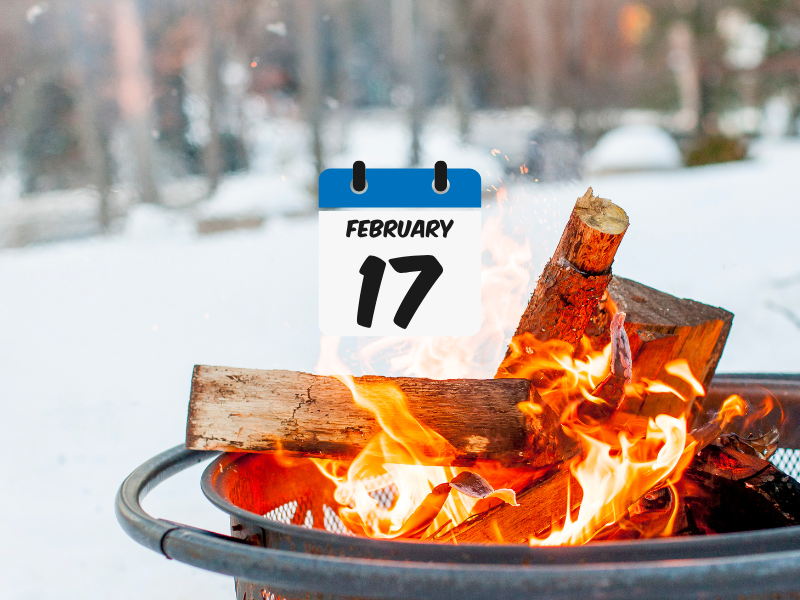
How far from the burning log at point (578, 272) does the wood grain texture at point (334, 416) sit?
153 mm

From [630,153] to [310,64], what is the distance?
3.56 meters

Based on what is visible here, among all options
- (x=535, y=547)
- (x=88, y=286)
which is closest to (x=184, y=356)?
(x=88, y=286)

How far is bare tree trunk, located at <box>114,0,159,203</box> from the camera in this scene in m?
4.68

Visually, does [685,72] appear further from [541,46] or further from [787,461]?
[787,461]

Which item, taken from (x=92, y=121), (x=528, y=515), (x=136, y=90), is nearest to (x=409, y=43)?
(x=136, y=90)

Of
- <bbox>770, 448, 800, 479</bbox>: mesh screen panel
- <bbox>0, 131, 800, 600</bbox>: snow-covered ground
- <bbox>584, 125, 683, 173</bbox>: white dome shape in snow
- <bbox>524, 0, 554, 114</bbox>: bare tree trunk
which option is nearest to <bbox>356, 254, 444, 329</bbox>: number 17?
<bbox>0, 131, 800, 600</bbox>: snow-covered ground

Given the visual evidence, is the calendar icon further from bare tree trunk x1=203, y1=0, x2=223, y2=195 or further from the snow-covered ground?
bare tree trunk x1=203, y1=0, x2=223, y2=195

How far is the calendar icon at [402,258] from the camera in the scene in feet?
3.90

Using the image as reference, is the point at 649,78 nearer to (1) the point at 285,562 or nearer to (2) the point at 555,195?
(2) the point at 555,195

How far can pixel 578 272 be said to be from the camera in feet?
3.71

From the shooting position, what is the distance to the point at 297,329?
3078 mm

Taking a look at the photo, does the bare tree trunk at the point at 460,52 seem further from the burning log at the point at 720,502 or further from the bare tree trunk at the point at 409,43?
the burning log at the point at 720,502

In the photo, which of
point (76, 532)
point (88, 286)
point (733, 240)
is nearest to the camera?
point (76, 532)

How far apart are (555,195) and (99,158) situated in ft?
11.4
